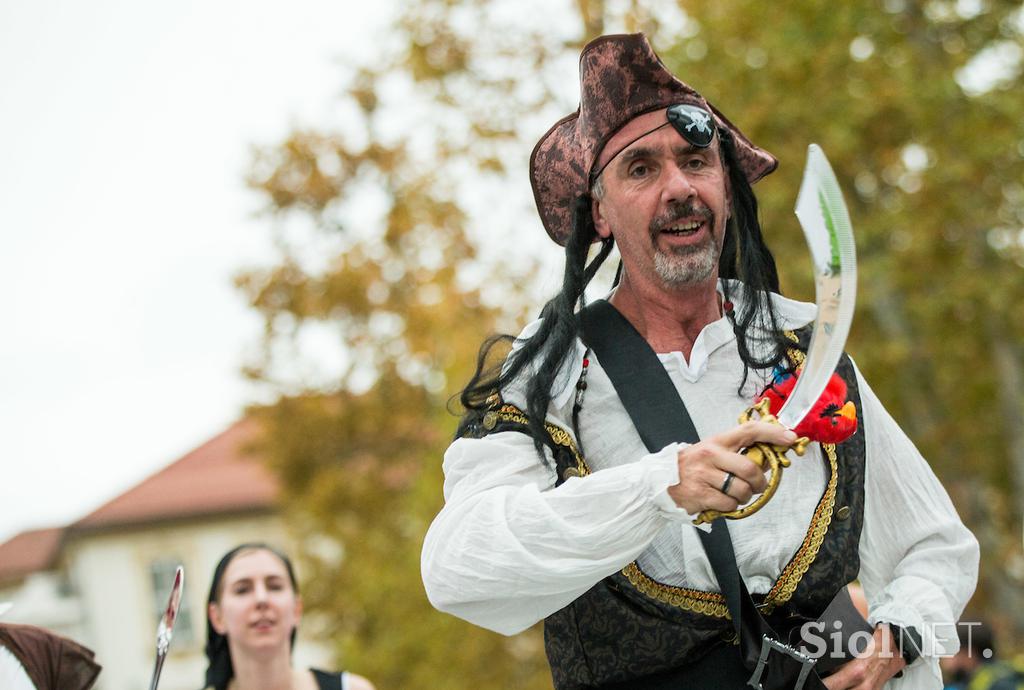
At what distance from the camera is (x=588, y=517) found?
2555 millimetres

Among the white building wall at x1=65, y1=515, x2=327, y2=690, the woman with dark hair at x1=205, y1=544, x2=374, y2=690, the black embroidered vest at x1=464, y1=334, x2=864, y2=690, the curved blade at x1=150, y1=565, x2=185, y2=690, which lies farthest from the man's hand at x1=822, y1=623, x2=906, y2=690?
the white building wall at x1=65, y1=515, x2=327, y2=690

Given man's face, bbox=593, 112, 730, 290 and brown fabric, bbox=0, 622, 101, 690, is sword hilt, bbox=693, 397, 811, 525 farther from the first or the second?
brown fabric, bbox=0, 622, 101, 690

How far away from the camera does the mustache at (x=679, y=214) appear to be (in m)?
2.93

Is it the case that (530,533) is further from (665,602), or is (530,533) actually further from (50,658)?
(50,658)

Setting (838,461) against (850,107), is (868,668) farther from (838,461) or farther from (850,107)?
(850,107)

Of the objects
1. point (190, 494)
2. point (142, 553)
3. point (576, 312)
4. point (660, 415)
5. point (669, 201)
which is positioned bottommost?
point (660, 415)

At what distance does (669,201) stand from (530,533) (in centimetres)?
75

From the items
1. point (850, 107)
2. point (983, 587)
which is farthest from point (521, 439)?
point (983, 587)

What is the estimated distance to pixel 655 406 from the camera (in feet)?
9.70

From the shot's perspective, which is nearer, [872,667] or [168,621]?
[872,667]

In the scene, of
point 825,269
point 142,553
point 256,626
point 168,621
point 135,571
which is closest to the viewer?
point 825,269

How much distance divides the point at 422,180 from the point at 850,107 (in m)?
5.90

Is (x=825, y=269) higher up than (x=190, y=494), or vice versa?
(x=190, y=494)

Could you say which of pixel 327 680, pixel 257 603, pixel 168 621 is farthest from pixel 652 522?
pixel 327 680
